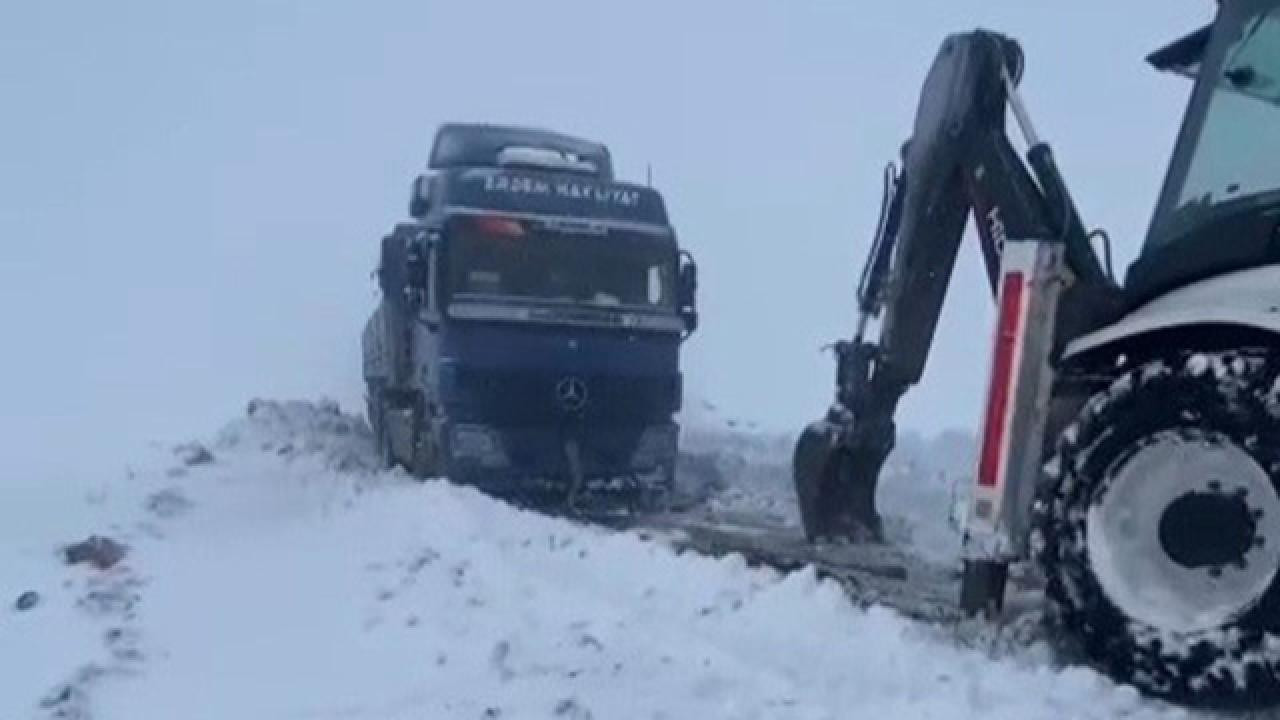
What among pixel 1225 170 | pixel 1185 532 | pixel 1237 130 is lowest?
pixel 1185 532

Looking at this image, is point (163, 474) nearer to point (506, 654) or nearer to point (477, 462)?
point (477, 462)

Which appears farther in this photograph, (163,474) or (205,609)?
(163,474)

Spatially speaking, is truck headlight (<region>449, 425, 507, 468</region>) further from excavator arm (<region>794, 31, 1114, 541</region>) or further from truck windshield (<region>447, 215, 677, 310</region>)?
excavator arm (<region>794, 31, 1114, 541</region>)

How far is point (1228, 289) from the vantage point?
5930mm

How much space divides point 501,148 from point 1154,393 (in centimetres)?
1183

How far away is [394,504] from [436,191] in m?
3.57

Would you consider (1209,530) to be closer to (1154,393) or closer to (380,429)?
(1154,393)

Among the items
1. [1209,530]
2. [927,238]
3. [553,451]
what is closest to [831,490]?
[927,238]

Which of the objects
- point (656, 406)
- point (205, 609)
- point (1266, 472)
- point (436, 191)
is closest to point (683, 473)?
point (656, 406)

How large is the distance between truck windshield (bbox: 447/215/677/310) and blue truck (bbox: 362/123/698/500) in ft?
0.04

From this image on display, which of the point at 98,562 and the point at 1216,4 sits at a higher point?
the point at 1216,4

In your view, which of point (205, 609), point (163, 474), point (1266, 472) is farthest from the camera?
point (163, 474)

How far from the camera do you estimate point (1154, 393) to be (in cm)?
577

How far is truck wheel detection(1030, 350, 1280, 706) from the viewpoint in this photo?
5.39 meters
